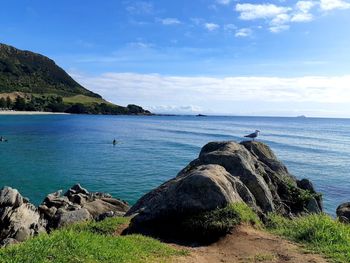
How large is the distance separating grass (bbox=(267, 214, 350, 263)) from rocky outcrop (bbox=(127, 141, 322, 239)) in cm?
192

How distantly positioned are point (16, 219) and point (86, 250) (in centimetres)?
1249

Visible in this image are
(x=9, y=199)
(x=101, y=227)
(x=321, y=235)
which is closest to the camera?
(x=321, y=235)

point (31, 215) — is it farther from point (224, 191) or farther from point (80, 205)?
point (224, 191)

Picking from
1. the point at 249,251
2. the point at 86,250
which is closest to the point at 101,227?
the point at 86,250

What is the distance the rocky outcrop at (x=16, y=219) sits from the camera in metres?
19.8

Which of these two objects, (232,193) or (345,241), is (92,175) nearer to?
(232,193)

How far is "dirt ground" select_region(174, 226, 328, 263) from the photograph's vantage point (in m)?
11.8

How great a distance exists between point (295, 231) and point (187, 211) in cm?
399

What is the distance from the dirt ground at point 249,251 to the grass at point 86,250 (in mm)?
763

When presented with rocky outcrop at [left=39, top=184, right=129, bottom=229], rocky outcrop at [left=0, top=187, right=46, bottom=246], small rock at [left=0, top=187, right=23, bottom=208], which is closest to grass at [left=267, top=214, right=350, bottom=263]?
rocky outcrop at [left=39, top=184, right=129, bottom=229]

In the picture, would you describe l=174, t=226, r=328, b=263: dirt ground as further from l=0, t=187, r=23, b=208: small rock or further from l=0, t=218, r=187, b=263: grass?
l=0, t=187, r=23, b=208: small rock

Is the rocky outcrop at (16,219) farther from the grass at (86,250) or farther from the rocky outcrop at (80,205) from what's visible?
the grass at (86,250)

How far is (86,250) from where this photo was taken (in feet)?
34.6

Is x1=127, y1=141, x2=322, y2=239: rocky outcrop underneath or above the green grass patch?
above
